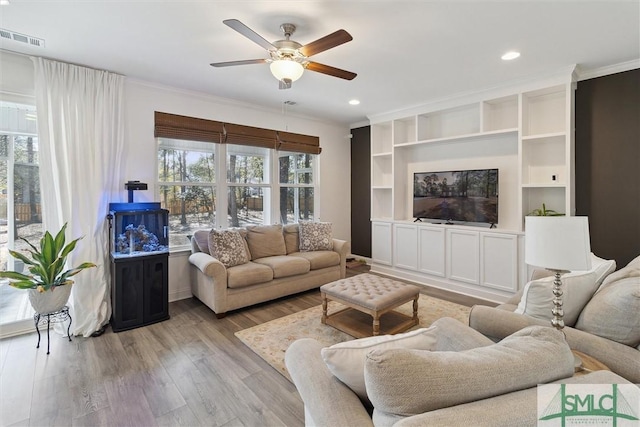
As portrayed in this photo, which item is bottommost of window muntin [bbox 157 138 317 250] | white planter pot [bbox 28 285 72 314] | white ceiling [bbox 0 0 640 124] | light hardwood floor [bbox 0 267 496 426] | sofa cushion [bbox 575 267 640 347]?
light hardwood floor [bbox 0 267 496 426]

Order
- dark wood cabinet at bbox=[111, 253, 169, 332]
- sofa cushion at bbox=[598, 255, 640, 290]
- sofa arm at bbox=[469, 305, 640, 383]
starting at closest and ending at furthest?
sofa arm at bbox=[469, 305, 640, 383] → sofa cushion at bbox=[598, 255, 640, 290] → dark wood cabinet at bbox=[111, 253, 169, 332]

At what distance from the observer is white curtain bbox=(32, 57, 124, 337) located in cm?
Result: 301

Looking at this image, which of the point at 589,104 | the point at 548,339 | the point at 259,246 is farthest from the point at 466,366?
the point at 589,104

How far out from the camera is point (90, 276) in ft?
10.5

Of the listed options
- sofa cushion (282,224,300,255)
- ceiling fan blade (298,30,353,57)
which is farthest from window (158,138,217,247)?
ceiling fan blade (298,30,353,57)

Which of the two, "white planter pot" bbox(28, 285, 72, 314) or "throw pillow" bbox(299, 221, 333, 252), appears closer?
"white planter pot" bbox(28, 285, 72, 314)

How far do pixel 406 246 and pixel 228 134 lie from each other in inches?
128

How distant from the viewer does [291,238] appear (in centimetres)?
469

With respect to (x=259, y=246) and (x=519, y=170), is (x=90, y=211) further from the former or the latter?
(x=519, y=170)

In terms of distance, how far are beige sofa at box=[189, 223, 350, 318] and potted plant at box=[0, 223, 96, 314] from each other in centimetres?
119

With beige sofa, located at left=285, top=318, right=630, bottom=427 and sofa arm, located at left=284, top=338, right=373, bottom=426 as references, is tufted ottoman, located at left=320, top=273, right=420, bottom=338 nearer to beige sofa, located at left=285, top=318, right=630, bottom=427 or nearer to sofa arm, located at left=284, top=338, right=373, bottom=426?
sofa arm, located at left=284, top=338, right=373, bottom=426

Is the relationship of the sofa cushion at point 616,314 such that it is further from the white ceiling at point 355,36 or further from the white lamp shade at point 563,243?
the white ceiling at point 355,36

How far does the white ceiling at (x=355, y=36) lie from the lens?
2.21m

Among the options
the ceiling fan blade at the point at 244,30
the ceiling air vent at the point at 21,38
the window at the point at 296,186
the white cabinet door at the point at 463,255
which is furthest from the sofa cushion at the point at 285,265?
the ceiling air vent at the point at 21,38
